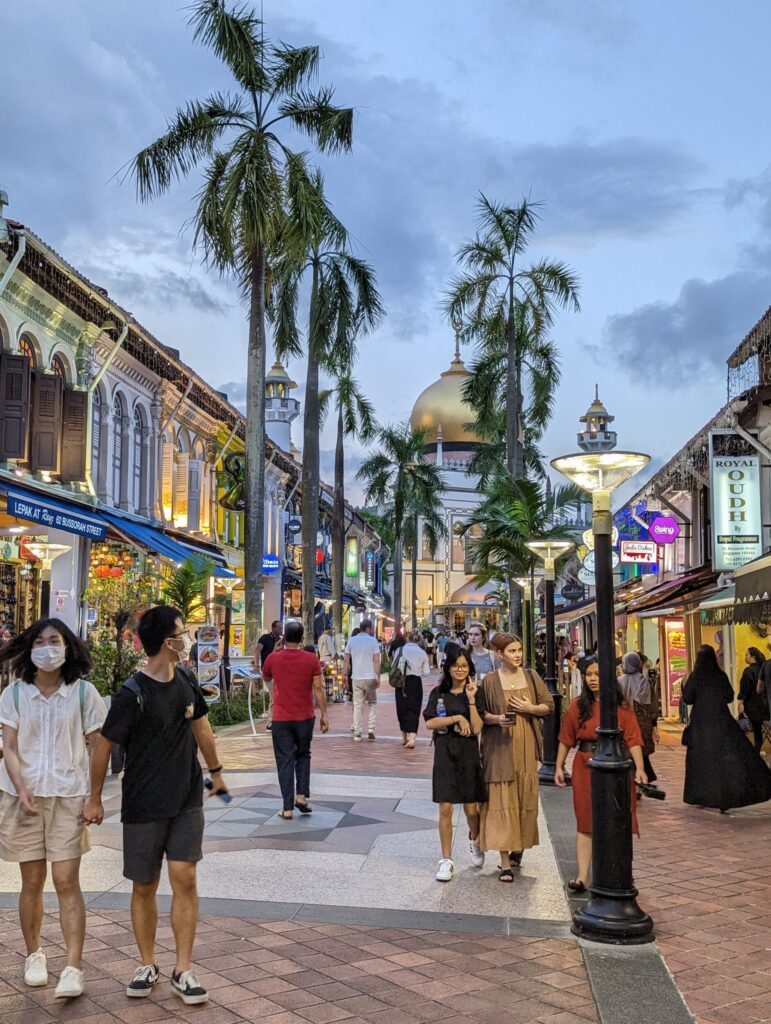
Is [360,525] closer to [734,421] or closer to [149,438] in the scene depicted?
[149,438]

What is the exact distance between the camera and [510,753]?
766 centimetres

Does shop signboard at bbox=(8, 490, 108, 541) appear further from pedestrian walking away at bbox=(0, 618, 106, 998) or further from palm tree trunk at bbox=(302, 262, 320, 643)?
pedestrian walking away at bbox=(0, 618, 106, 998)

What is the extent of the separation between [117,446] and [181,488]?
187 inches

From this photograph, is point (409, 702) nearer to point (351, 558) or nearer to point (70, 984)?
point (70, 984)

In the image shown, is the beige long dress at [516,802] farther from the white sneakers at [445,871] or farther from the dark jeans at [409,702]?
the dark jeans at [409,702]

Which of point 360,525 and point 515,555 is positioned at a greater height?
point 360,525

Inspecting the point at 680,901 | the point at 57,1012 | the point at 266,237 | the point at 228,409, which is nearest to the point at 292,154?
the point at 266,237

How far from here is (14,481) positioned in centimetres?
1764

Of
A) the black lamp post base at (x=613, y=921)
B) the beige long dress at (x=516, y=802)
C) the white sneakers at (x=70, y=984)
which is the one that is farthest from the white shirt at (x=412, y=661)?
the white sneakers at (x=70, y=984)

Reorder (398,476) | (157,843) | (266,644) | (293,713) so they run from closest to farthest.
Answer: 1. (157,843)
2. (293,713)
3. (266,644)
4. (398,476)

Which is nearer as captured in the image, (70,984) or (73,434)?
(70,984)

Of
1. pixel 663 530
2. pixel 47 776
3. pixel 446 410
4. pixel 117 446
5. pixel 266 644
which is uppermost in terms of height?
pixel 446 410

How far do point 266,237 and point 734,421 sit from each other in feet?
30.2

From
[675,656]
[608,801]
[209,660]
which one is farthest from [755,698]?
[675,656]
